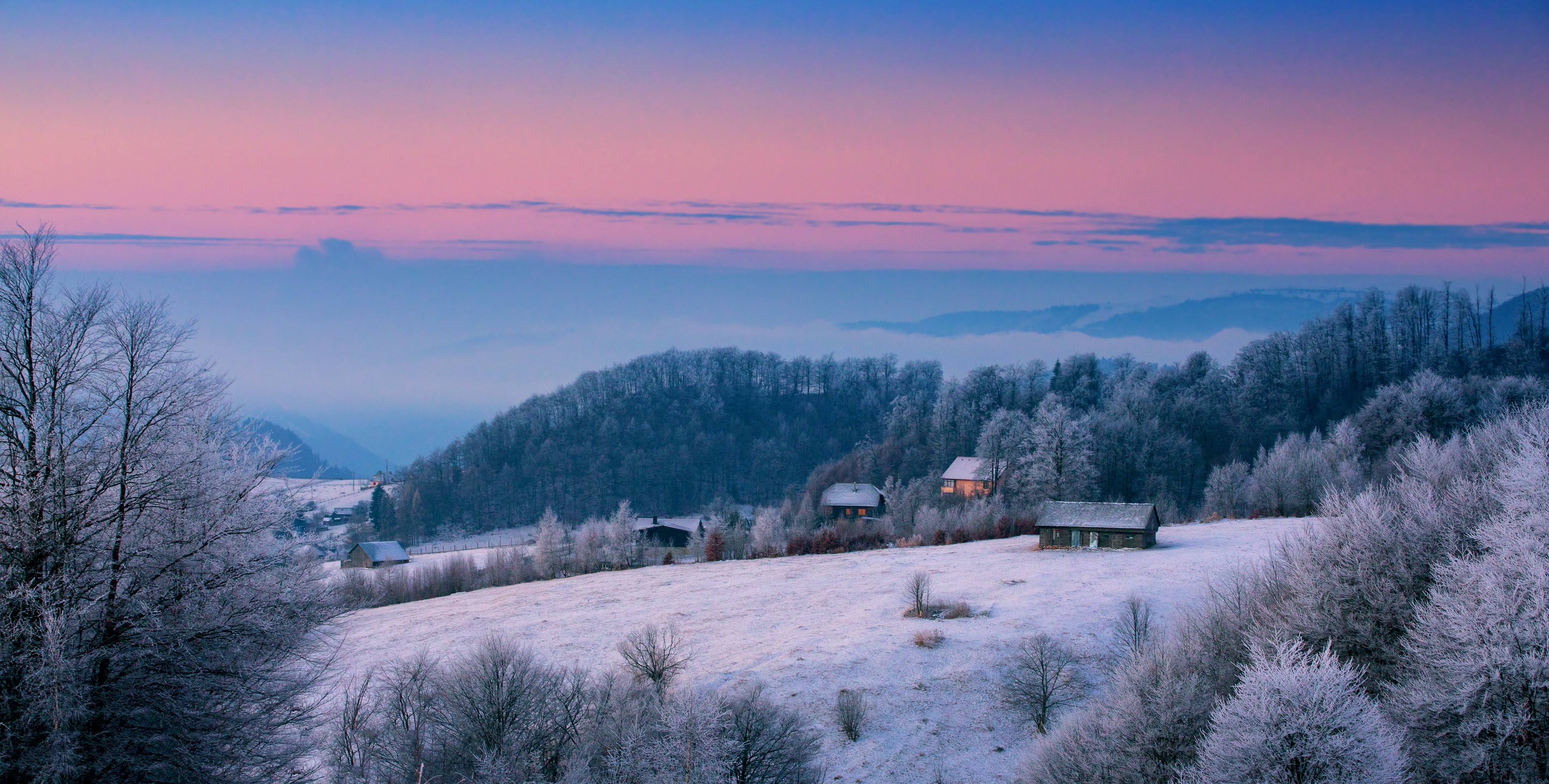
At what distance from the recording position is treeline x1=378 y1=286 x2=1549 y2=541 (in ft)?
261

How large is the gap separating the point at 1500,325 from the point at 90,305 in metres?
139

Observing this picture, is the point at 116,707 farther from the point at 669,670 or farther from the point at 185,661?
the point at 669,670

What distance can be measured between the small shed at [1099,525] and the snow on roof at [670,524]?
37722mm

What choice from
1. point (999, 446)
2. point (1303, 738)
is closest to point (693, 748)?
point (1303, 738)

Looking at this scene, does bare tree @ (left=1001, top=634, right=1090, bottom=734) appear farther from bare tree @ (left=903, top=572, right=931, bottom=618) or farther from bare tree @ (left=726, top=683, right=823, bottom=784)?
bare tree @ (left=726, top=683, right=823, bottom=784)

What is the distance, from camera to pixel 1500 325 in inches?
4065

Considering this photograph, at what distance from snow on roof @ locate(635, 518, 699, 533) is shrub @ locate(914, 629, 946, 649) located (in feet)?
159

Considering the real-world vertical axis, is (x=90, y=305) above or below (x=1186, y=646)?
above

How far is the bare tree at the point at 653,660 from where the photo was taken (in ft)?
83.9

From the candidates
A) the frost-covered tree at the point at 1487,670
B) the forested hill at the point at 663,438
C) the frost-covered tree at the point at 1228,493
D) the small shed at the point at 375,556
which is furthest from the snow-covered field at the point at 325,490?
the frost-covered tree at the point at 1228,493

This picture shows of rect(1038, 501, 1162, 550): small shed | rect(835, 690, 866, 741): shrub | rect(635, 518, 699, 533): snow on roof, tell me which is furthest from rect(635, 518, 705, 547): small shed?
rect(835, 690, 866, 741): shrub

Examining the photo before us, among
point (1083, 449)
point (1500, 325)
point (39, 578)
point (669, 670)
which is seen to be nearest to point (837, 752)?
point (669, 670)

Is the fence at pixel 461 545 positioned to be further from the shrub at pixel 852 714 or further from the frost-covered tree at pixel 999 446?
the shrub at pixel 852 714

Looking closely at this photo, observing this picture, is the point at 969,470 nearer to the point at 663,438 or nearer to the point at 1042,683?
the point at 1042,683
